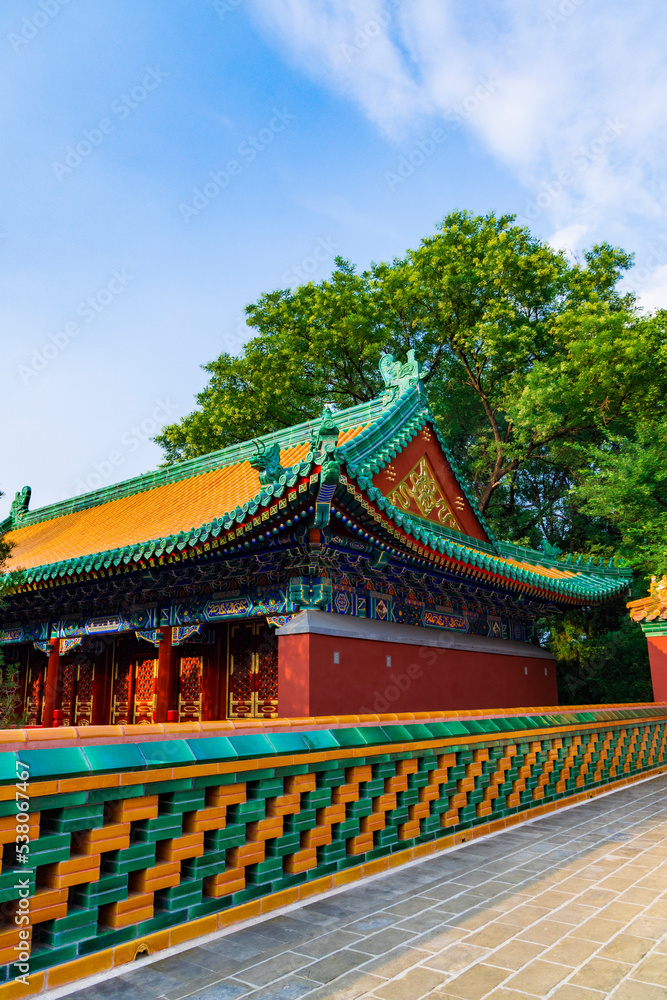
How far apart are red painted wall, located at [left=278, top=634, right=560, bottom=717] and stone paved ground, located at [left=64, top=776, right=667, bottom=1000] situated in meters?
3.48

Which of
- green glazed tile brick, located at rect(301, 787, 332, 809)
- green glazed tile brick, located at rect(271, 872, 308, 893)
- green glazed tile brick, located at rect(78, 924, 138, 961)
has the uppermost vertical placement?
green glazed tile brick, located at rect(301, 787, 332, 809)

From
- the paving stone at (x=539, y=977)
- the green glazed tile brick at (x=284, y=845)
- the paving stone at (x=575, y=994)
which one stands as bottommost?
the paving stone at (x=575, y=994)

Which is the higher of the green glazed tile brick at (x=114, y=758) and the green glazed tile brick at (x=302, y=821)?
the green glazed tile brick at (x=114, y=758)

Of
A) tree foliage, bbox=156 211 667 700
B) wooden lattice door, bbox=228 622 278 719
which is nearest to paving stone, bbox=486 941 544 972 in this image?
wooden lattice door, bbox=228 622 278 719

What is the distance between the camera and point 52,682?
1202 cm

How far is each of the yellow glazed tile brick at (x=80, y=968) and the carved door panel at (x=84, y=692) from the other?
32.6 ft

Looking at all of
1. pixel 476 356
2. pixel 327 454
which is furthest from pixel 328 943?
pixel 476 356

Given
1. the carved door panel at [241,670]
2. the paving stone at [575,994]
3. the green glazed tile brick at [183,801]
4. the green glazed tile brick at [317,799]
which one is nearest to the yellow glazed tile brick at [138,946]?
the green glazed tile brick at [183,801]

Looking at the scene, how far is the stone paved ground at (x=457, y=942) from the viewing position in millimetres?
2826

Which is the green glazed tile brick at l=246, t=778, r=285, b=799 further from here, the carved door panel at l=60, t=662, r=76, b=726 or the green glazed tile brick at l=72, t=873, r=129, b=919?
the carved door panel at l=60, t=662, r=76, b=726

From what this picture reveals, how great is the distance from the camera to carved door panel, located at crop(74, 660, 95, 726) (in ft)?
40.5

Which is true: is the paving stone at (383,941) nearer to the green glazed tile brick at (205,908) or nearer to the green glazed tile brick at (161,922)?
the green glazed tile brick at (205,908)

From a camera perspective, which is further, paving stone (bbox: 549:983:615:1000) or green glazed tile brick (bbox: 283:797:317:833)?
green glazed tile brick (bbox: 283:797:317:833)

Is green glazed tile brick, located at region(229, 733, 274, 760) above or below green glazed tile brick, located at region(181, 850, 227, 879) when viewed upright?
above
